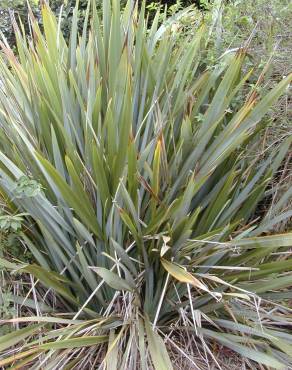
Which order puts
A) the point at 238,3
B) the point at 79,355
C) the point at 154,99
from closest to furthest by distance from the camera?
the point at 79,355, the point at 154,99, the point at 238,3

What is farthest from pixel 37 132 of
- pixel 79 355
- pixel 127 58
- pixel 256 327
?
pixel 256 327

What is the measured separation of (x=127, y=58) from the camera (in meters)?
2.33

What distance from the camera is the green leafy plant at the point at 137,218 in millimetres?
2092

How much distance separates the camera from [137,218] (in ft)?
7.00

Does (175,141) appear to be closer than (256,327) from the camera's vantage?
No

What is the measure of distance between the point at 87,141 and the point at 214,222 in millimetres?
689

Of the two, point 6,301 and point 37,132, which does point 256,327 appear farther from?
point 37,132

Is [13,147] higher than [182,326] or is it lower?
higher

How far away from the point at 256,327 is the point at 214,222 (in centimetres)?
50

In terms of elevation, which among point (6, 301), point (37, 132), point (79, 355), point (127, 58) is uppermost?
point (127, 58)

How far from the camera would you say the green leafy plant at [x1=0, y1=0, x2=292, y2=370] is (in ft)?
6.86

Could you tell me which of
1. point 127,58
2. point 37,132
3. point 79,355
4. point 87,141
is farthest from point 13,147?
point 79,355

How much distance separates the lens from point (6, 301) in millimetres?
2164

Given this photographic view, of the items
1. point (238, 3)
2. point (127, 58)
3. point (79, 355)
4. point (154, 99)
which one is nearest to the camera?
point (79, 355)
